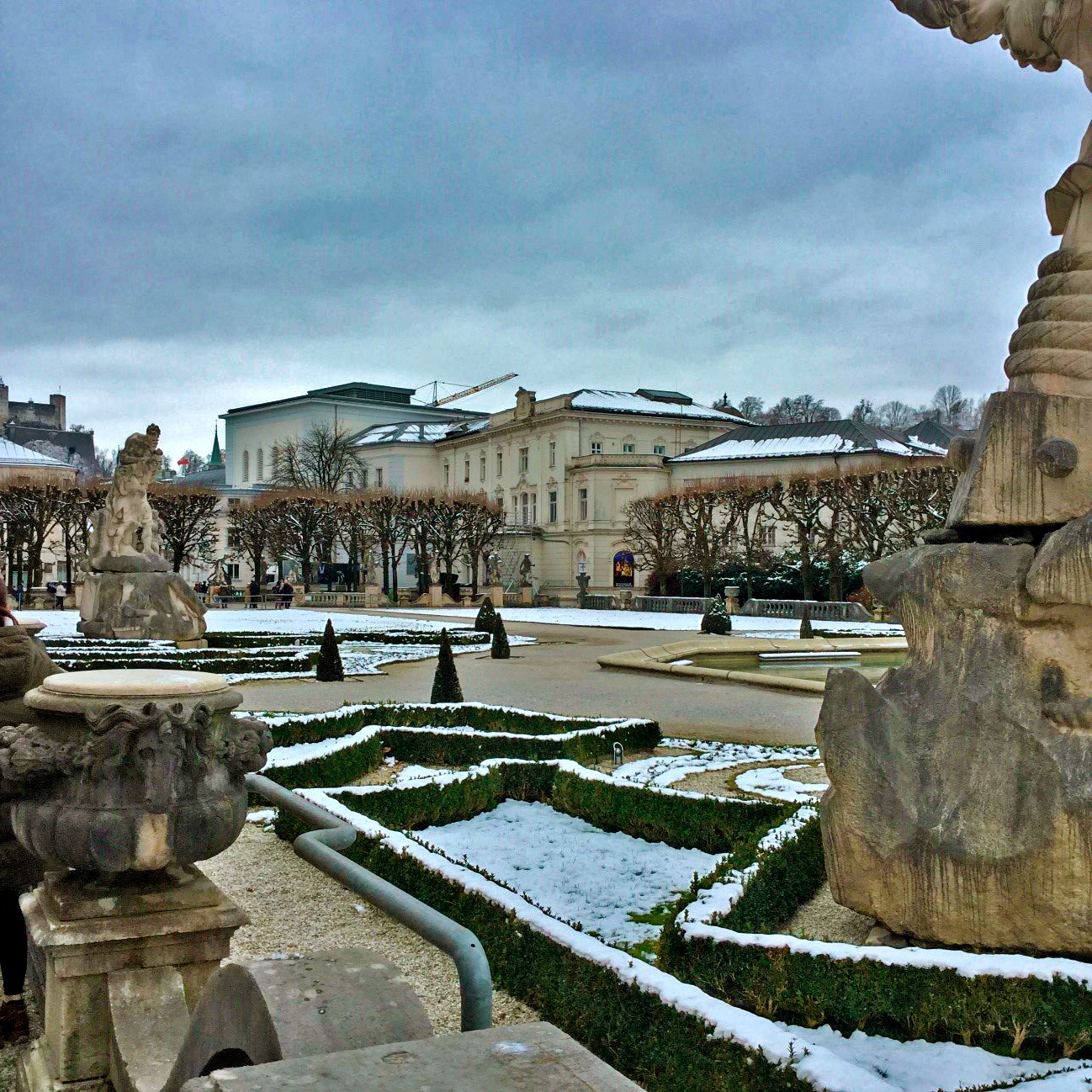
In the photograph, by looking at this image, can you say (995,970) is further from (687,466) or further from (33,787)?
(687,466)

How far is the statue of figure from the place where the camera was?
2217 cm

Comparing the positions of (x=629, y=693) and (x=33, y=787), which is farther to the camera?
(x=629, y=693)

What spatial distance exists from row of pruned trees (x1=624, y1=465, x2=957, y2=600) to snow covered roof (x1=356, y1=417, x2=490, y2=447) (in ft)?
81.0

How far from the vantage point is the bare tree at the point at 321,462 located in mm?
66125

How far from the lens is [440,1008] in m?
4.25

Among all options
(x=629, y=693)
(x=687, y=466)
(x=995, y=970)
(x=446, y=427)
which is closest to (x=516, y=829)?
(x=995, y=970)

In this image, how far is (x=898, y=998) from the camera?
3844 mm

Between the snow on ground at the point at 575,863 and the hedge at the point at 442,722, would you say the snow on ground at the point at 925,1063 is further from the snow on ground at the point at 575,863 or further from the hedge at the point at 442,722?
the hedge at the point at 442,722

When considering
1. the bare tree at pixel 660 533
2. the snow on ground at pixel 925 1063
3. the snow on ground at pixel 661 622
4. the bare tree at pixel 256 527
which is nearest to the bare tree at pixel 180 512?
the bare tree at pixel 256 527

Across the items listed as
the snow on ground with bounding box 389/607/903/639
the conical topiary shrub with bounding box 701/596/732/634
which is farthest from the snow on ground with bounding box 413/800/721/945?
the conical topiary shrub with bounding box 701/596/732/634

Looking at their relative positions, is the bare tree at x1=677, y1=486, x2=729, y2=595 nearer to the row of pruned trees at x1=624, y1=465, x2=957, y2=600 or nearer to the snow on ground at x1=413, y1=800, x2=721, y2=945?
the row of pruned trees at x1=624, y1=465, x2=957, y2=600

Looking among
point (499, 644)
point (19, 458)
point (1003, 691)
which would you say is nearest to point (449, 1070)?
point (1003, 691)

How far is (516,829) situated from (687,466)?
49281 mm

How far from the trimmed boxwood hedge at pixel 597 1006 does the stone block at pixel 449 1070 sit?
59.1 inches
